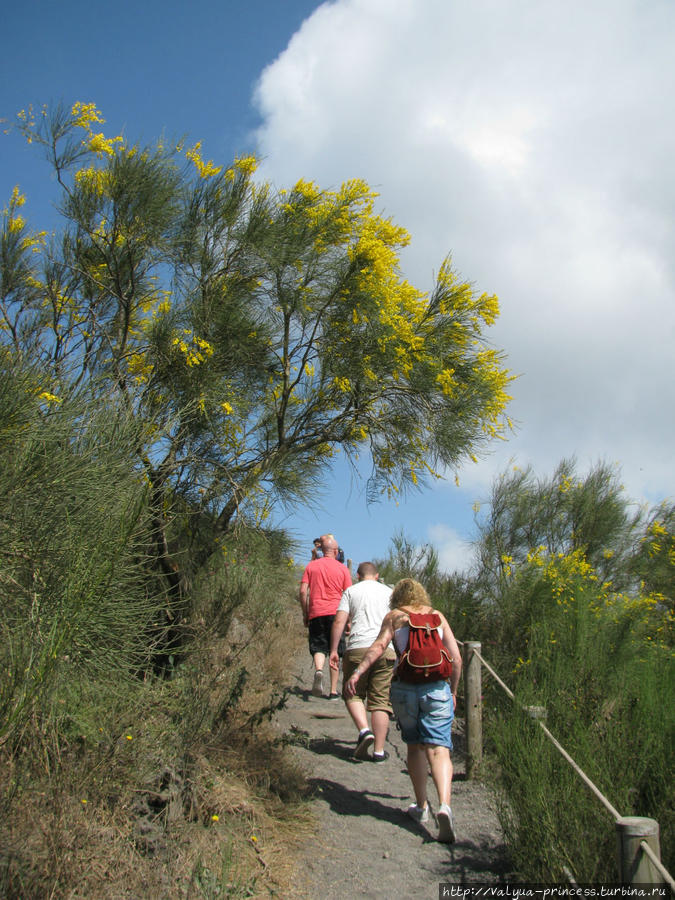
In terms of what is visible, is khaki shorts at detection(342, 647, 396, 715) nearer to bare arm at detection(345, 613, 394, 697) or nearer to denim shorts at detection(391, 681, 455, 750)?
bare arm at detection(345, 613, 394, 697)

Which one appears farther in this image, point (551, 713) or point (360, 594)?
point (360, 594)

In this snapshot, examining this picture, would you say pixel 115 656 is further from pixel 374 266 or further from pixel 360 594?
pixel 374 266

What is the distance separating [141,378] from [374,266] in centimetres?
246

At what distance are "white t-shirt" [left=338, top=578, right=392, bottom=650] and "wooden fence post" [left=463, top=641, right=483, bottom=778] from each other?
809mm

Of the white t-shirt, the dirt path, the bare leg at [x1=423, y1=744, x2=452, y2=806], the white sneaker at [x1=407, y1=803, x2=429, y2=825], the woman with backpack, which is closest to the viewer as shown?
the dirt path

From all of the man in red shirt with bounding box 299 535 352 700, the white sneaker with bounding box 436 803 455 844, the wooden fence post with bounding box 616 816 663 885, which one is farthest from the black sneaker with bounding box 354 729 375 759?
the wooden fence post with bounding box 616 816 663 885

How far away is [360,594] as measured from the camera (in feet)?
20.2

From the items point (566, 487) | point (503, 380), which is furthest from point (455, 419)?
point (566, 487)

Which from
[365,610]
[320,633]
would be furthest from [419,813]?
[320,633]

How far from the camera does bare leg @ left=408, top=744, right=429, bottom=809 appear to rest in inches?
178

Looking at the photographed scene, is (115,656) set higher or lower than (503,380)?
lower

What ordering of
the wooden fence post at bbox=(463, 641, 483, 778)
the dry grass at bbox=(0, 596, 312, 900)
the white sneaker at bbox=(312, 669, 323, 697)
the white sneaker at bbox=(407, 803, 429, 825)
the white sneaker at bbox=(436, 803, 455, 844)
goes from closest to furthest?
the dry grass at bbox=(0, 596, 312, 900) → the white sneaker at bbox=(436, 803, 455, 844) → the white sneaker at bbox=(407, 803, 429, 825) → the wooden fence post at bbox=(463, 641, 483, 778) → the white sneaker at bbox=(312, 669, 323, 697)

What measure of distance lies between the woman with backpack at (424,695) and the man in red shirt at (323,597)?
2.81 meters

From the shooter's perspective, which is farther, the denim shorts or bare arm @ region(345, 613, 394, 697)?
bare arm @ region(345, 613, 394, 697)
